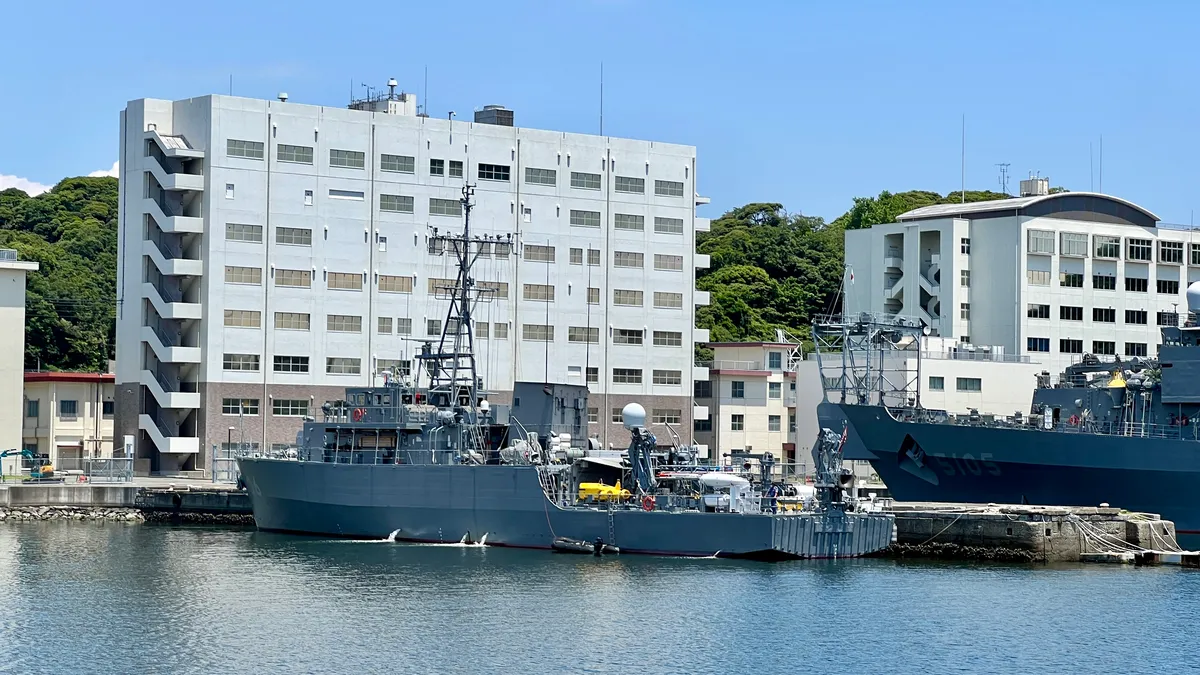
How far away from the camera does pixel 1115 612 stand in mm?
40656

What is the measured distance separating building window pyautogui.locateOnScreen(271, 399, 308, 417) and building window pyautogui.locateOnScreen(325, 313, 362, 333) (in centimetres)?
324

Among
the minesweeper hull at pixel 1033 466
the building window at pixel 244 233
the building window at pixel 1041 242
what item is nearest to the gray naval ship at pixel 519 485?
the minesweeper hull at pixel 1033 466

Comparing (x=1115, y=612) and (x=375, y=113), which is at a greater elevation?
(x=375, y=113)

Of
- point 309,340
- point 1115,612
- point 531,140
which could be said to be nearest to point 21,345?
point 309,340

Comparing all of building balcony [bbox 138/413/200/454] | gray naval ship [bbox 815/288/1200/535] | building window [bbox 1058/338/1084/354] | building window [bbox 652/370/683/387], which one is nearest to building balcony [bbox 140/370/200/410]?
building balcony [bbox 138/413/200/454]

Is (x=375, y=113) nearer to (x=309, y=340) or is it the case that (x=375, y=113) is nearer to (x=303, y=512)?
(x=309, y=340)

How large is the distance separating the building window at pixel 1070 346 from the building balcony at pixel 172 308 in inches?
1564

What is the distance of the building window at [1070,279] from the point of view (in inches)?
3310

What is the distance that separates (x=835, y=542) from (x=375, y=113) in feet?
113

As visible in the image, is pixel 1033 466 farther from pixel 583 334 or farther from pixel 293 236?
pixel 293 236

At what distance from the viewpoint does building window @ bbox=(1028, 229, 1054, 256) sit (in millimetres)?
82375

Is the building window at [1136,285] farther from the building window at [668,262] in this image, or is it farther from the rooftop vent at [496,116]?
the rooftop vent at [496,116]

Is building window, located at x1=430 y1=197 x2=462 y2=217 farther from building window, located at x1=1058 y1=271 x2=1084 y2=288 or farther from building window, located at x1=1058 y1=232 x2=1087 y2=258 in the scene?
building window, located at x1=1058 y1=271 x2=1084 y2=288

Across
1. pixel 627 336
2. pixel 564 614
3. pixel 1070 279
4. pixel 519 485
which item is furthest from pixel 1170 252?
pixel 564 614
